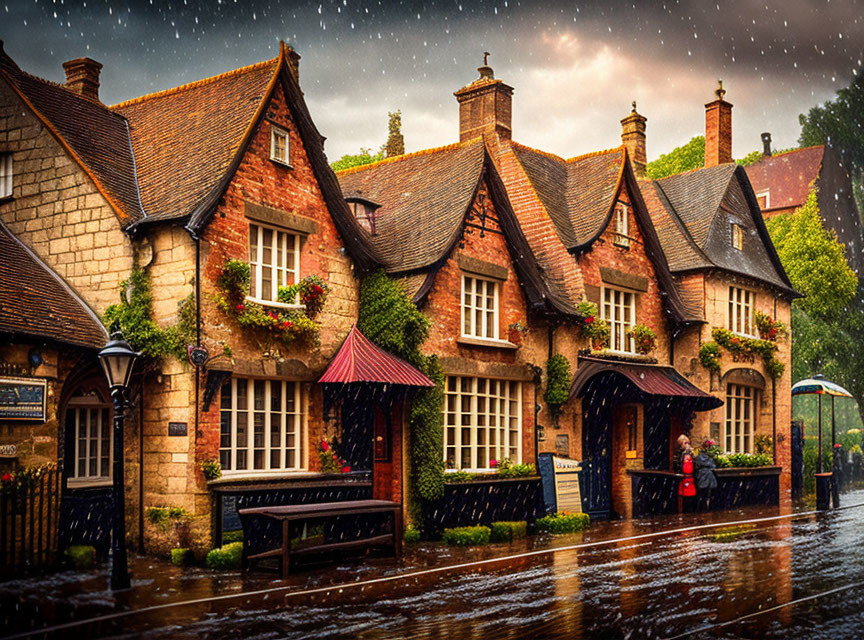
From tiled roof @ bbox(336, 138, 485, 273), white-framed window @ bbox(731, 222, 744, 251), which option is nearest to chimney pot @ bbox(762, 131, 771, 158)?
white-framed window @ bbox(731, 222, 744, 251)

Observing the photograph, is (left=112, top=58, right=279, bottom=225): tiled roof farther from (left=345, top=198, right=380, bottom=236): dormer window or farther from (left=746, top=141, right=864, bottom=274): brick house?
(left=746, top=141, right=864, bottom=274): brick house

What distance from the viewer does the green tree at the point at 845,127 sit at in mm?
49156

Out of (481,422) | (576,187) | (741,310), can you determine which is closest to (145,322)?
(481,422)

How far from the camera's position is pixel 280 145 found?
17.2 metres

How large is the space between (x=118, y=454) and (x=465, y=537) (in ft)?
24.4

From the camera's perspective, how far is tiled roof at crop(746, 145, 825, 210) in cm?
4731

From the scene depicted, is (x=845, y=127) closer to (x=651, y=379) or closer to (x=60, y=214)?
(x=651, y=379)

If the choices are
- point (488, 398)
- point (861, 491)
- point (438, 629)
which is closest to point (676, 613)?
point (438, 629)

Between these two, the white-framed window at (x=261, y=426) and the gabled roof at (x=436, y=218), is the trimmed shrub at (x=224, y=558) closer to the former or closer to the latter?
the white-framed window at (x=261, y=426)

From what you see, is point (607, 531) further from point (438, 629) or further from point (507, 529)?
point (438, 629)

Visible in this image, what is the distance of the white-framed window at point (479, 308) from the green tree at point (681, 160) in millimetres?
28240

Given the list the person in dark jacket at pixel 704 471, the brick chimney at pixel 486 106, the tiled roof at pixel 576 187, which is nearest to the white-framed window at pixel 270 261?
the tiled roof at pixel 576 187

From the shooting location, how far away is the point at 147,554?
15250mm

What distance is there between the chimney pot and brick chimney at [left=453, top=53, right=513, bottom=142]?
3216 centimetres
